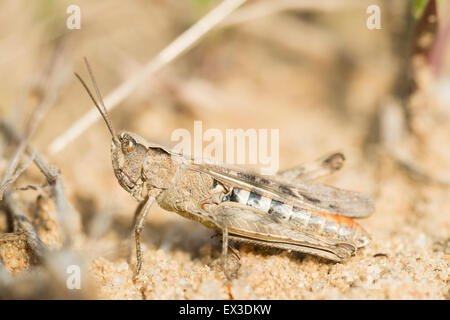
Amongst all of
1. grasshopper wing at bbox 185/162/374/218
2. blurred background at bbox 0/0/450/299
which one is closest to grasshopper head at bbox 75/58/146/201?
grasshopper wing at bbox 185/162/374/218

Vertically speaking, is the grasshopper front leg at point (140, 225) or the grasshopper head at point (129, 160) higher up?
the grasshopper head at point (129, 160)

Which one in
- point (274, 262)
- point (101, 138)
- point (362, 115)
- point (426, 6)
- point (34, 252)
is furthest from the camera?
point (362, 115)

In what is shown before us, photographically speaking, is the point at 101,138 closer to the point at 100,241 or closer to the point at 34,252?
the point at 100,241

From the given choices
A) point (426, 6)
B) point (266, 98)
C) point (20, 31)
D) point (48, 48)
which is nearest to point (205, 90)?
point (266, 98)

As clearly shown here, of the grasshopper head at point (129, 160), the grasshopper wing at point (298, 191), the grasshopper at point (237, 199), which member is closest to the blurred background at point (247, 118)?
the grasshopper at point (237, 199)

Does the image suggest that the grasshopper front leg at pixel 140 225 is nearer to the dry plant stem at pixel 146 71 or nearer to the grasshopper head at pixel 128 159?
the grasshopper head at pixel 128 159

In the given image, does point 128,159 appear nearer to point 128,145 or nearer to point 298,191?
point 128,145
